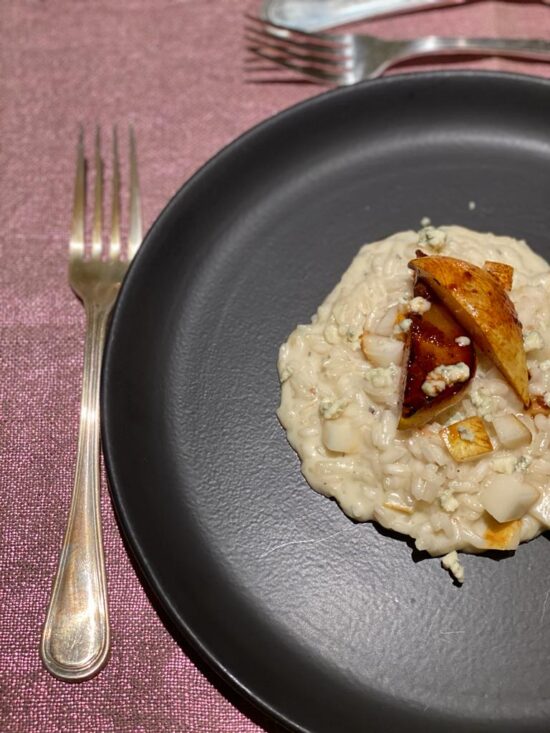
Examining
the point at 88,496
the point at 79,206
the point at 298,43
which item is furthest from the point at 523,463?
the point at 298,43

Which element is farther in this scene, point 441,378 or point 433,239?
point 433,239

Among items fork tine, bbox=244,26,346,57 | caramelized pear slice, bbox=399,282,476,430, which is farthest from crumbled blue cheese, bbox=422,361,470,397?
fork tine, bbox=244,26,346,57

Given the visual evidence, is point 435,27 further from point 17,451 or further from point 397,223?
point 17,451

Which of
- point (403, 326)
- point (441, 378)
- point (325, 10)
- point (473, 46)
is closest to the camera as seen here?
point (441, 378)

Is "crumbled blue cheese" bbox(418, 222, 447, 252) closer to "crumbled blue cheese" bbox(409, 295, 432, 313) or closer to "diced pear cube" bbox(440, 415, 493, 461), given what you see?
"crumbled blue cheese" bbox(409, 295, 432, 313)

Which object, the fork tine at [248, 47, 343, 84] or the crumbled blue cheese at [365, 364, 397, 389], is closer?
the crumbled blue cheese at [365, 364, 397, 389]

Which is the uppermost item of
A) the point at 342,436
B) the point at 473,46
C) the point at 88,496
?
the point at 473,46

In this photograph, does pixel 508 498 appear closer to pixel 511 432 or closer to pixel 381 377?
pixel 511 432
